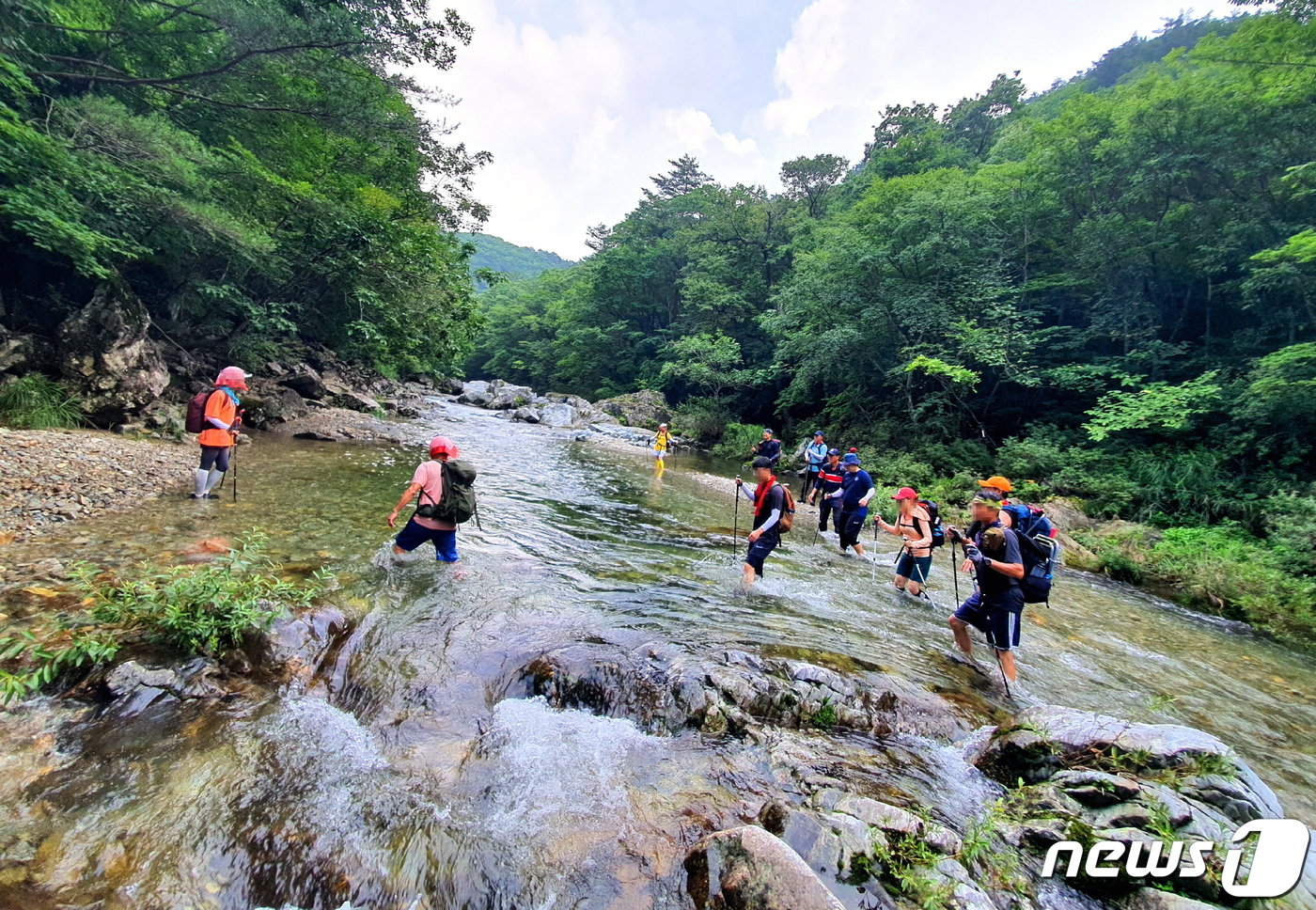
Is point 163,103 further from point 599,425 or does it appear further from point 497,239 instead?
point 497,239

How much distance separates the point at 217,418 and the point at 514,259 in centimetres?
16997

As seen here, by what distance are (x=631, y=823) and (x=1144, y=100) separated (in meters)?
27.8

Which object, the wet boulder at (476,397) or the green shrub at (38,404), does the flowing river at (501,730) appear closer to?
the green shrub at (38,404)

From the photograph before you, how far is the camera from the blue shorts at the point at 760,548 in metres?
8.09

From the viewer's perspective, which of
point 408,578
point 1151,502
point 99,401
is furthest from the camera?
point 1151,502

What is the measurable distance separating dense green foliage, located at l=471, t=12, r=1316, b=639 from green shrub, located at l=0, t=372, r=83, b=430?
25321mm

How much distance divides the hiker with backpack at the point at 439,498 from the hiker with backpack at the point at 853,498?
747 centimetres

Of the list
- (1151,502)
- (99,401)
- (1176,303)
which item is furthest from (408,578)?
(1176,303)

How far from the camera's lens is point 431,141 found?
20.4m

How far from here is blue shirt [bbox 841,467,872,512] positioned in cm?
1052

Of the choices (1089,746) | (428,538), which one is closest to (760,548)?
(1089,746)

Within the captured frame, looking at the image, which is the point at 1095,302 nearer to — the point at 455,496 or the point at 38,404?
the point at 455,496

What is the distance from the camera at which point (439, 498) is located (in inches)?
272

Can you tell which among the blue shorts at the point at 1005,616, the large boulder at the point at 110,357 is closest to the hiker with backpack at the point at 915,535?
the blue shorts at the point at 1005,616
